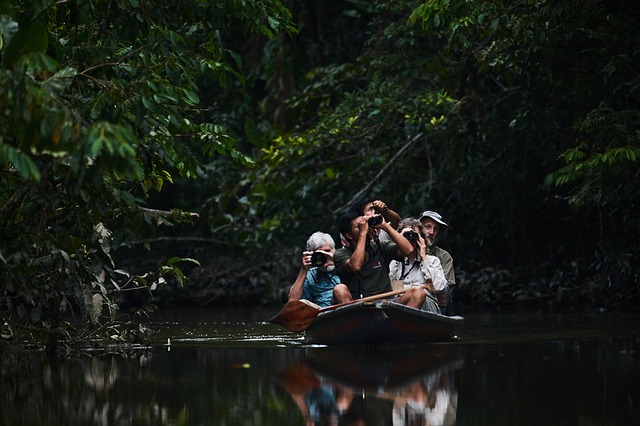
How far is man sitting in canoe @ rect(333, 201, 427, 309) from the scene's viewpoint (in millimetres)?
12547

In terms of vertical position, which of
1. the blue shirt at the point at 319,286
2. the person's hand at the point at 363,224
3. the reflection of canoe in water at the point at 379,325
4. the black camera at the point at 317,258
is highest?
the person's hand at the point at 363,224

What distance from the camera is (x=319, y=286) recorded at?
13602mm

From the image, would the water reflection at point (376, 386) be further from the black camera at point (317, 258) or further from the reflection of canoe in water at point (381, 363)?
the black camera at point (317, 258)

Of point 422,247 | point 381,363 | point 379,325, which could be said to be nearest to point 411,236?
point 422,247

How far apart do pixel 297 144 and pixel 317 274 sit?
6317 millimetres

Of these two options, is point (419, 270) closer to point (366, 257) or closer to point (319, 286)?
point (366, 257)

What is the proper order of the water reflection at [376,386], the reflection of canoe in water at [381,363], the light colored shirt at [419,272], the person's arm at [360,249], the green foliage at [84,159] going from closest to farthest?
the water reflection at [376,386], the reflection of canoe in water at [381,363], the green foliage at [84,159], the person's arm at [360,249], the light colored shirt at [419,272]

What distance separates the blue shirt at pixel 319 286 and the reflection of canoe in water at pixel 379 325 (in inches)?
27.1

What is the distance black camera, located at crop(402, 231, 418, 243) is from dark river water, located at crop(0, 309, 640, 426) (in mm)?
1150

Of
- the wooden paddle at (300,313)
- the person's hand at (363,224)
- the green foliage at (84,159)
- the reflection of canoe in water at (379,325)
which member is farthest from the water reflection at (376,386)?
the green foliage at (84,159)

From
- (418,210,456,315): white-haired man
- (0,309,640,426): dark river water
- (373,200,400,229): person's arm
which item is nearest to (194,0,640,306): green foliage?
(418,210,456,315): white-haired man

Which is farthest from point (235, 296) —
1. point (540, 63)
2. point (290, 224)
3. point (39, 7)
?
point (39, 7)

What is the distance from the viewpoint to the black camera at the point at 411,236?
12773 mm

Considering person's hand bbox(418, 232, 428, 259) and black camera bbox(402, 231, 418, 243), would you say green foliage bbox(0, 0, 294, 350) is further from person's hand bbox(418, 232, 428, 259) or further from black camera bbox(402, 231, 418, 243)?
person's hand bbox(418, 232, 428, 259)
